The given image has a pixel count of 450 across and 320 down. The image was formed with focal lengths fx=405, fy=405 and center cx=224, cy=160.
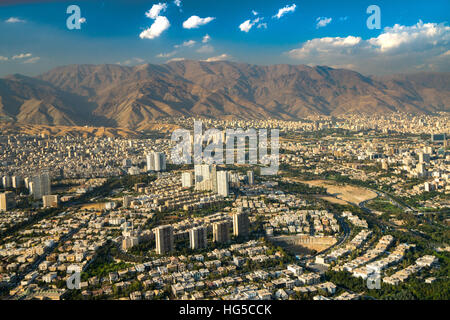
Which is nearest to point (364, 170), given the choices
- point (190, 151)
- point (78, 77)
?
point (190, 151)

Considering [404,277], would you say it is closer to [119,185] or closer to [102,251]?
[102,251]

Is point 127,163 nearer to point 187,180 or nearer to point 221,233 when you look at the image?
point 187,180

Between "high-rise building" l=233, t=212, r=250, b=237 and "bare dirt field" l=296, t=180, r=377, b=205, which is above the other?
"high-rise building" l=233, t=212, r=250, b=237

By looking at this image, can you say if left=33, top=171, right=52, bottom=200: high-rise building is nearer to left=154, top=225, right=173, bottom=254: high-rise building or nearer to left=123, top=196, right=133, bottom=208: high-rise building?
left=123, top=196, right=133, bottom=208: high-rise building

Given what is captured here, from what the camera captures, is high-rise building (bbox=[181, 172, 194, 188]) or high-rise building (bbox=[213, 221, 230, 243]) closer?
high-rise building (bbox=[213, 221, 230, 243])

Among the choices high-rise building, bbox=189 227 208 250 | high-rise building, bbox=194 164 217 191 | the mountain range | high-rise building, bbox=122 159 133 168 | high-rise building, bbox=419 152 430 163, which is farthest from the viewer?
the mountain range

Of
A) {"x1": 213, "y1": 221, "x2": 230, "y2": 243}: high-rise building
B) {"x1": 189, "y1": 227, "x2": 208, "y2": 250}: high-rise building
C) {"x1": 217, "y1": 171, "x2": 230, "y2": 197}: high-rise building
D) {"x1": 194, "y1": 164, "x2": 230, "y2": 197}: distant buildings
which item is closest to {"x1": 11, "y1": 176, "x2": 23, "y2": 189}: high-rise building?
{"x1": 194, "y1": 164, "x2": 230, "y2": 197}: distant buildings

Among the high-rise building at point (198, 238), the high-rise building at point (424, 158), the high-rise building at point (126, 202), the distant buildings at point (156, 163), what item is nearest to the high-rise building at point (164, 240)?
the high-rise building at point (198, 238)
